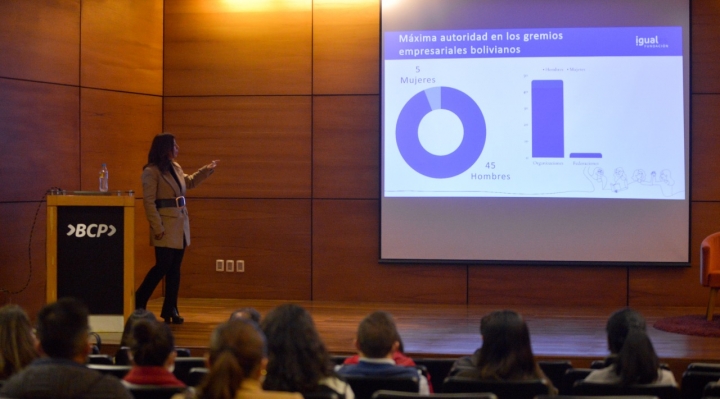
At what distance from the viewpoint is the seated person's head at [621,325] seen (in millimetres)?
3215

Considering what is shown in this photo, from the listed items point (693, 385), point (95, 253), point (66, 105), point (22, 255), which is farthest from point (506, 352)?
point (66, 105)

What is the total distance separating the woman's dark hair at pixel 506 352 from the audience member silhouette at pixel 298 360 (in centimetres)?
57

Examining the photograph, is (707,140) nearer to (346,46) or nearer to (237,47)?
(346,46)

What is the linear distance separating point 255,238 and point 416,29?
7.97 feet

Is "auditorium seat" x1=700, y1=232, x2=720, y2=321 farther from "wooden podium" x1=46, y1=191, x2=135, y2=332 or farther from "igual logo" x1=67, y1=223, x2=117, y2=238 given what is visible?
"igual logo" x1=67, y1=223, x2=117, y2=238

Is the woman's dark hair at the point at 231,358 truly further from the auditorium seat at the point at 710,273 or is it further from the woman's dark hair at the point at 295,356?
the auditorium seat at the point at 710,273

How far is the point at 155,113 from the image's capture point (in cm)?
753

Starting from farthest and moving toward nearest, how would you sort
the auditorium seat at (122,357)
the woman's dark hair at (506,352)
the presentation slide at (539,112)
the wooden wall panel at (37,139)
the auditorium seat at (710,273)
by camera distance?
the presentation slide at (539,112) → the auditorium seat at (710,273) → the wooden wall panel at (37,139) → the auditorium seat at (122,357) → the woman's dark hair at (506,352)

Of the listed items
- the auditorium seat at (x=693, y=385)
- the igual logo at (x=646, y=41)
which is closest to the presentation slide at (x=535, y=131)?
the igual logo at (x=646, y=41)

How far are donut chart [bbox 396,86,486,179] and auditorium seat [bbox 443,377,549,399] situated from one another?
4272 mm

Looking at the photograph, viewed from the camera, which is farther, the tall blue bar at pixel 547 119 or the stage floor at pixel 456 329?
the tall blue bar at pixel 547 119

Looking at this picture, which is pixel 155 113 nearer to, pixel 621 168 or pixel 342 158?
pixel 342 158

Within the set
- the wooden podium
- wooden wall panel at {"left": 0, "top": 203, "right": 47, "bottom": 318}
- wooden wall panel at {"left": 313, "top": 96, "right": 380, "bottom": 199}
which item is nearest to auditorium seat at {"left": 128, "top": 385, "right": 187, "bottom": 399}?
the wooden podium

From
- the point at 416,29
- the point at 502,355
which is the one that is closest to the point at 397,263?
the point at 416,29
